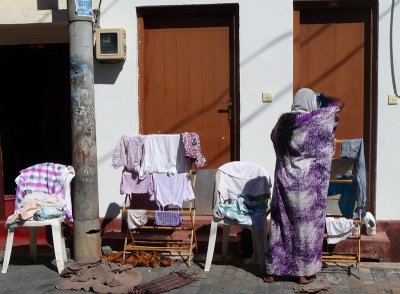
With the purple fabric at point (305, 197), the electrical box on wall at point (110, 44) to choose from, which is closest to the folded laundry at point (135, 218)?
the purple fabric at point (305, 197)

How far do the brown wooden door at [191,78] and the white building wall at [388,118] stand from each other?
5.24 feet

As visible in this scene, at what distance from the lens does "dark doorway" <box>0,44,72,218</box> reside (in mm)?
8445

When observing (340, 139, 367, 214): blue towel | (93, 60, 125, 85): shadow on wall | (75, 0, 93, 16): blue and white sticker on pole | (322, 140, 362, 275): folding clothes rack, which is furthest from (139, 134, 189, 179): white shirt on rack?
(340, 139, 367, 214): blue towel

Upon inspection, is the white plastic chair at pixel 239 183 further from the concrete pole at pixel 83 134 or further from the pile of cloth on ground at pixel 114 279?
the concrete pole at pixel 83 134

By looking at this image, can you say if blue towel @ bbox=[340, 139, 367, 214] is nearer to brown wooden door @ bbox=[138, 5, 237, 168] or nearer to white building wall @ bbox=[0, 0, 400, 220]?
white building wall @ bbox=[0, 0, 400, 220]

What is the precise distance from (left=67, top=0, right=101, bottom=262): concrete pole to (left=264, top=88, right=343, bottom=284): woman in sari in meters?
1.85

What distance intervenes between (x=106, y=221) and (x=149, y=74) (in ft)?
5.71

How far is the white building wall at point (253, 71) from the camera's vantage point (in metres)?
7.04

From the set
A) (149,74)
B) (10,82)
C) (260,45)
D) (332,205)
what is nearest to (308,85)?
(260,45)

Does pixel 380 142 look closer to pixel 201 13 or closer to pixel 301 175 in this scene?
pixel 301 175

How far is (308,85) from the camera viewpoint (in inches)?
285

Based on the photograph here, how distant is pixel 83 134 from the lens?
6.53 m

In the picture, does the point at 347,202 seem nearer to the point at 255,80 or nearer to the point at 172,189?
the point at 255,80

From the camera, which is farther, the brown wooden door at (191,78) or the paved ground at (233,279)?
the brown wooden door at (191,78)
